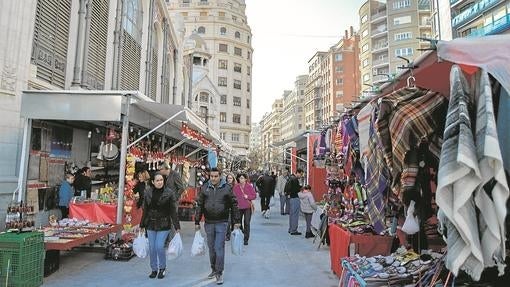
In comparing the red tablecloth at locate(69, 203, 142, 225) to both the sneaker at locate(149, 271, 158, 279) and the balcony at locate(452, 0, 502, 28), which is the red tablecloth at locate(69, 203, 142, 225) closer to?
the sneaker at locate(149, 271, 158, 279)

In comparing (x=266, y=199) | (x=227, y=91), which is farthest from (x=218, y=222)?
(x=227, y=91)

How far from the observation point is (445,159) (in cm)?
218

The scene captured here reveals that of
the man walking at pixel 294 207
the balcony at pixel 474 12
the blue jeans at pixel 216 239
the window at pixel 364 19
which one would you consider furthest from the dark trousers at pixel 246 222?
the window at pixel 364 19

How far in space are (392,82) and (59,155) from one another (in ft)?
27.4

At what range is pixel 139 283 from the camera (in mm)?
5785

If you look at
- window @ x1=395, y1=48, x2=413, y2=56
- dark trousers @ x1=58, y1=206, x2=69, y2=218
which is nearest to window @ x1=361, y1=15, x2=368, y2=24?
window @ x1=395, y1=48, x2=413, y2=56

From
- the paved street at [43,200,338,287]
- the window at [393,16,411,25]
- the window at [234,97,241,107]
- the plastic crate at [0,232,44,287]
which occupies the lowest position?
the paved street at [43,200,338,287]

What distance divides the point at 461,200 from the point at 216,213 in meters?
4.43

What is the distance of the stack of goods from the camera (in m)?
3.28

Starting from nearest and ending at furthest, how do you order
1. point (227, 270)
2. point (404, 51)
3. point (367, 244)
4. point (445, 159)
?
point (445, 159), point (367, 244), point (227, 270), point (404, 51)

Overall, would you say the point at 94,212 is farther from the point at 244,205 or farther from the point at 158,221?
the point at 244,205

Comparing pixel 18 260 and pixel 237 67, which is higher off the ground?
pixel 237 67

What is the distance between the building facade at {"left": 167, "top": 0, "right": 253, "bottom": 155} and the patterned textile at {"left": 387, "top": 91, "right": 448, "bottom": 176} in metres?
61.1

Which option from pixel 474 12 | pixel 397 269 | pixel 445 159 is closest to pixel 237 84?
pixel 474 12
